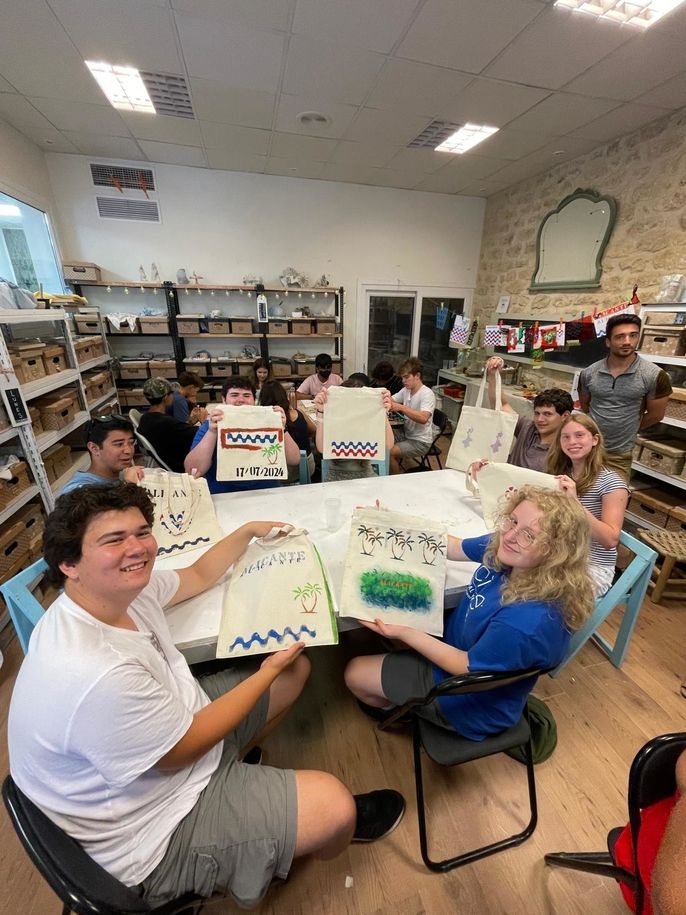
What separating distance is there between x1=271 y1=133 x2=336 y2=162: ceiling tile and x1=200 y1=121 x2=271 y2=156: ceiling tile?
0.12m


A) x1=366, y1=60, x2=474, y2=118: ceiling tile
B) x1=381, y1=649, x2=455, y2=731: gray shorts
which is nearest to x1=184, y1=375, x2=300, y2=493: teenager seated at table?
x1=381, y1=649, x2=455, y2=731: gray shorts

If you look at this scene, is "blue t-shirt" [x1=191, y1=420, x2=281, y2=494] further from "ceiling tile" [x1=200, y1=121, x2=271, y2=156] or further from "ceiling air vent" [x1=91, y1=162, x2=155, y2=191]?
"ceiling air vent" [x1=91, y1=162, x2=155, y2=191]

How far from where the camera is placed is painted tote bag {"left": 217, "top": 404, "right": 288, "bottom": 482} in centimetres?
194

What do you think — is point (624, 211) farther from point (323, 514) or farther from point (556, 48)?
point (323, 514)

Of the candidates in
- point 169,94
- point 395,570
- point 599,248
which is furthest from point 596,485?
point 169,94

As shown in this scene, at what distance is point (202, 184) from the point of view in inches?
185

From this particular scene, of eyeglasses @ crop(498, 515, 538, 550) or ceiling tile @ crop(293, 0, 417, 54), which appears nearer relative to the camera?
eyeglasses @ crop(498, 515, 538, 550)

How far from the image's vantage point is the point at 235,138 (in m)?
3.78

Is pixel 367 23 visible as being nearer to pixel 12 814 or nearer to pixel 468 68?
pixel 468 68

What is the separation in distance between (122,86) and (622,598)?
16.2ft

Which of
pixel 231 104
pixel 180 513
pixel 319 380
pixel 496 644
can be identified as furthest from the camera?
pixel 319 380

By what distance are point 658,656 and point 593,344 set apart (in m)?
3.23

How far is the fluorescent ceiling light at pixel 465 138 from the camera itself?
138 inches

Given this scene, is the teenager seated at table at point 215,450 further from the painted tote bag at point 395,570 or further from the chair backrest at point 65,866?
the chair backrest at point 65,866
